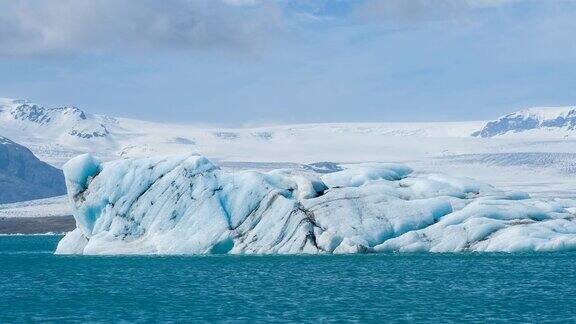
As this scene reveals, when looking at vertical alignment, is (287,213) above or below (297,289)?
above

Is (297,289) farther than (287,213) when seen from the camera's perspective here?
No

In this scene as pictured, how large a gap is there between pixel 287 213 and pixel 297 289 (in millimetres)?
16008

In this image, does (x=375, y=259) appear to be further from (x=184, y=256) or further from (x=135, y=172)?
(x=135, y=172)

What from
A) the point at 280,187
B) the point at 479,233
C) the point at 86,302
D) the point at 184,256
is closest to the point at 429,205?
the point at 479,233

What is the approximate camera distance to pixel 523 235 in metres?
55.4

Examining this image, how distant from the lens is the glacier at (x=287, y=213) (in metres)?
55.5

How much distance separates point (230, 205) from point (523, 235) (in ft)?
55.4

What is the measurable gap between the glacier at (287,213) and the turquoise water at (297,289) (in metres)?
1.00

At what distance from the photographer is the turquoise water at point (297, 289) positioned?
32.6m

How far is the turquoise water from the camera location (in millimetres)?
32625

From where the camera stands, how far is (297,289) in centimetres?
3984

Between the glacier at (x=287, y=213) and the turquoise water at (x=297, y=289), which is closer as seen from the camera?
the turquoise water at (x=297, y=289)

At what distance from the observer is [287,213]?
55688mm

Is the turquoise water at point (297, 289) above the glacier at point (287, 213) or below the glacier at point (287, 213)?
below
